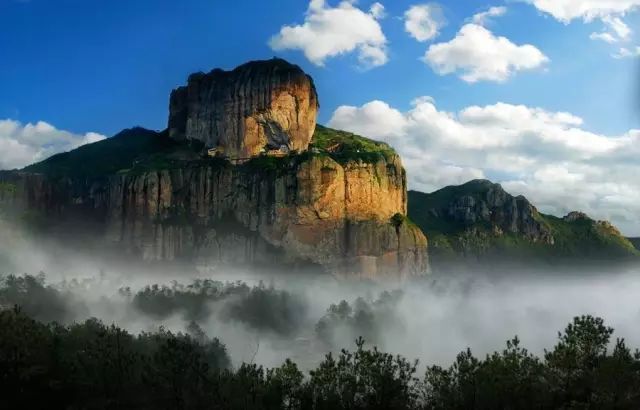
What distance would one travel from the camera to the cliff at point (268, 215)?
555 feet

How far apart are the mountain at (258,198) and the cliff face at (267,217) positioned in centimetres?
30

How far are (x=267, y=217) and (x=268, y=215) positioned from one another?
27.3 inches

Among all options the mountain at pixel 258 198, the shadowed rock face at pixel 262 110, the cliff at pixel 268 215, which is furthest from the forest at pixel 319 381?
the shadowed rock face at pixel 262 110

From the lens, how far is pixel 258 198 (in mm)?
175250

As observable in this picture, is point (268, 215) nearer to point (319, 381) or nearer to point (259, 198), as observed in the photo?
point (259, 198)

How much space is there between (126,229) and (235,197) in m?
34.0

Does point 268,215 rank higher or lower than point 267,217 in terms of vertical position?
higher

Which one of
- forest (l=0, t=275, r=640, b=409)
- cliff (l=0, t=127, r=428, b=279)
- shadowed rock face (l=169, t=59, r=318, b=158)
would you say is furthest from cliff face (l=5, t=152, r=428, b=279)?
forest (l=0, t=275, r=640, b=409)

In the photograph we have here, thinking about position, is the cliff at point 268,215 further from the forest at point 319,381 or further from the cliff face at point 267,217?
the forest at point 319,381

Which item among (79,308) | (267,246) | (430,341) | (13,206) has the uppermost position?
(13,206)

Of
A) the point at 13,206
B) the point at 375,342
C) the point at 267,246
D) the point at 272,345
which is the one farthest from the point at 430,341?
the point at 13,206

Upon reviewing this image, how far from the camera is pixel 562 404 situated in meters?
45.0

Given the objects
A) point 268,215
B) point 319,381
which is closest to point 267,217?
point 268,215

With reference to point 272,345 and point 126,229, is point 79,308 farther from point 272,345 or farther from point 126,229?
point 126,229
